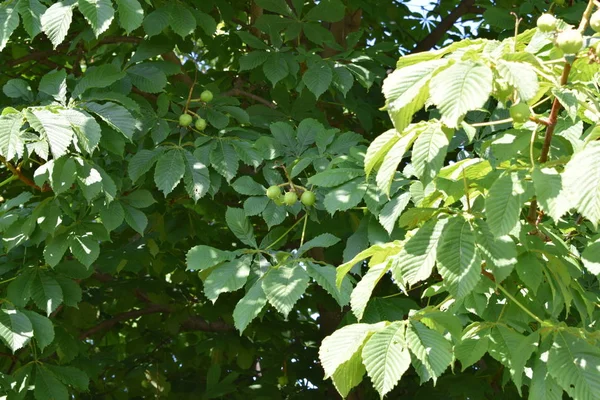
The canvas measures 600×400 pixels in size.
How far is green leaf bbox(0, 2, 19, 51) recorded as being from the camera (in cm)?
246

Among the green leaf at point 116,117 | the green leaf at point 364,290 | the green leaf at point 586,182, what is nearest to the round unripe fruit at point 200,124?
the green leaf at point 116,117

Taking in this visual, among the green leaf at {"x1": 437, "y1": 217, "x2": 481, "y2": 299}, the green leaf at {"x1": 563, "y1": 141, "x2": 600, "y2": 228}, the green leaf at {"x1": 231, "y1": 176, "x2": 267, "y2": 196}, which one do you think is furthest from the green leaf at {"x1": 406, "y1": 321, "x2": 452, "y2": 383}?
the green leaf at {"x1": 231, "y1": 176, "x2": 267, "y2": 196}

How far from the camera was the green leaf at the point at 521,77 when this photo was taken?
139 cm

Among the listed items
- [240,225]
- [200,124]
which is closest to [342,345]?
[240,225]

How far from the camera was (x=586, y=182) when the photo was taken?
137 centimetres

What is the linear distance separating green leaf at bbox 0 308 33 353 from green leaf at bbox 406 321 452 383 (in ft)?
4.44

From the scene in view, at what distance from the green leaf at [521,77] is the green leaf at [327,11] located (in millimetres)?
1887

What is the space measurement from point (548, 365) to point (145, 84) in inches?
73.4

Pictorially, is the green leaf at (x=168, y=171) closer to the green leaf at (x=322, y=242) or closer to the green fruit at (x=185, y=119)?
the green fruit at (x=185, y=119)

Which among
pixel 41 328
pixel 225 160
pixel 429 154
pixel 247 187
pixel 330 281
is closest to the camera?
pixel 429 154

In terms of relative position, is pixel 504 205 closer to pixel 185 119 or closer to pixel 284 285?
pixel 284 285

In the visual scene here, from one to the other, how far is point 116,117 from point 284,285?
78 centimetres

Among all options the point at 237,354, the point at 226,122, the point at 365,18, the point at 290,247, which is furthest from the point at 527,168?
the point at 365,18

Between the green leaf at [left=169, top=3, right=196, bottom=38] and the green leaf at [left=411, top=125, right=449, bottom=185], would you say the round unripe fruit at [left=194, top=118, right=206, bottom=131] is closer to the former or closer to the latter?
the green leaf at [left=169, top=3, right=196, bottom=38]
